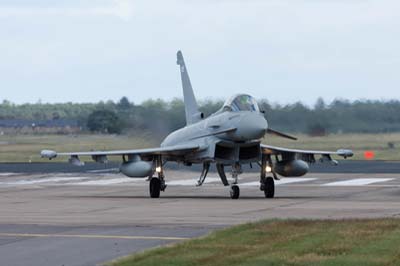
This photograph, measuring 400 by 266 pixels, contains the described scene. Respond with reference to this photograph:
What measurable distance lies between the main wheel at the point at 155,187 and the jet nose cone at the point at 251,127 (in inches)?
128

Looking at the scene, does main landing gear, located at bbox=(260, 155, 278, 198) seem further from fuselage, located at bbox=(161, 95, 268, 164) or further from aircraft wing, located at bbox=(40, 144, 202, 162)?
aircraft wing, located at bbox=(40, 144, 202, 162)

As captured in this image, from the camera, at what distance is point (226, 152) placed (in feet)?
100

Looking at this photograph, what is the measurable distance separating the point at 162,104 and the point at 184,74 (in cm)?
516

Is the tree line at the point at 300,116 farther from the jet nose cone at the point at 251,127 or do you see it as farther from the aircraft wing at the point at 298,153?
the jet nose cone at the point at 251,127

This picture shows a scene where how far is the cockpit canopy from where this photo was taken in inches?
1164

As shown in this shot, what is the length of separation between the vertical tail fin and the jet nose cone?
475 cm

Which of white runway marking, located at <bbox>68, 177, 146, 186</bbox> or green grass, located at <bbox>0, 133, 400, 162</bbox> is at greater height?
green grass, located at <bbox>0, 133, 400, 162</bbox>

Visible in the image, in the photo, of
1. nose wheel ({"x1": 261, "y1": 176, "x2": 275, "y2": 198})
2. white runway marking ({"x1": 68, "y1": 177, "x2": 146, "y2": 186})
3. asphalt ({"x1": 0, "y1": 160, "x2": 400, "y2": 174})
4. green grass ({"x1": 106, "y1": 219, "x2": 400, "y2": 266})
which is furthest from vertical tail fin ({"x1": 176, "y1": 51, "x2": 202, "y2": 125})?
green grass ({"x1": 106, "y1": 219, "x2": 400, "y2": 266})

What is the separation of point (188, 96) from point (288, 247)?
65.7 feet

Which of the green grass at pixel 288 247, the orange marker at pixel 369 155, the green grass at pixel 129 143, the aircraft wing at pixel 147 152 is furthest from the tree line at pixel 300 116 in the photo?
the green grass at pixel 288 247

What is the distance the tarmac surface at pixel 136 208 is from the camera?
16.8 meters

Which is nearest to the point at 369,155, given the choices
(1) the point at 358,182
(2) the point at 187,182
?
(2) the point at 187,182

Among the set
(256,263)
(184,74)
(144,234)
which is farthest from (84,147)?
(256,263)

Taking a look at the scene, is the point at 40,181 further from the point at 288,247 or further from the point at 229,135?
the point at 288,247
